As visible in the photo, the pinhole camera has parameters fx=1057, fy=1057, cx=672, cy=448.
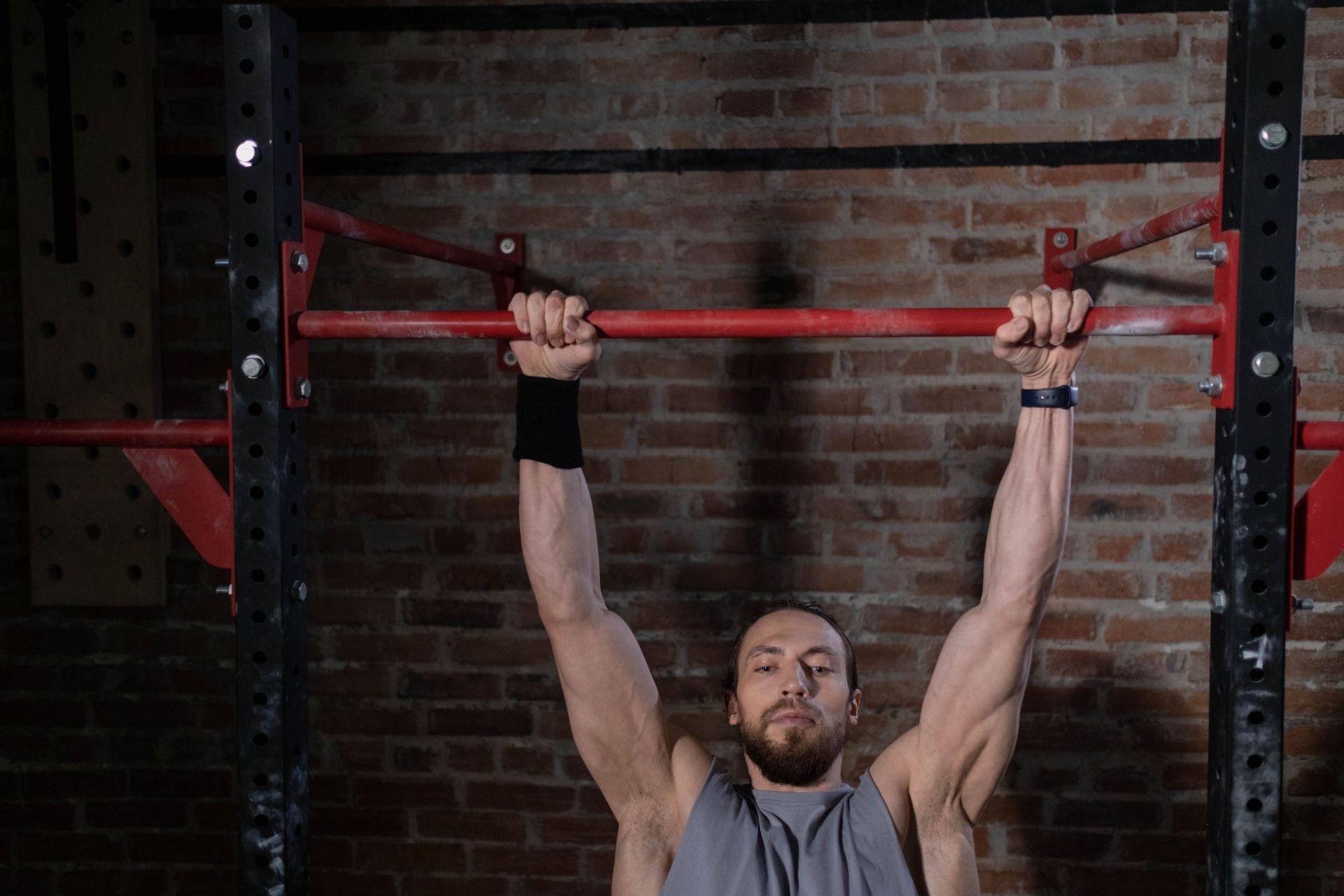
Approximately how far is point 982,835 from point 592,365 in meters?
1.49

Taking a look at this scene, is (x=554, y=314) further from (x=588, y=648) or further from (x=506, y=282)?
(x=506, y=282)

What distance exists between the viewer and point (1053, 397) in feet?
5.27

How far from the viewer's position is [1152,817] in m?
2.56

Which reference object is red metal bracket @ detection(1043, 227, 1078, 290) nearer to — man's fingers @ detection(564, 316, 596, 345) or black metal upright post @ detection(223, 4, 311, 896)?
man's fingers @ detection(564, 316, 596, 345)

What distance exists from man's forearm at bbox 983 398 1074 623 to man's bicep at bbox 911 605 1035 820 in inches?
2.0

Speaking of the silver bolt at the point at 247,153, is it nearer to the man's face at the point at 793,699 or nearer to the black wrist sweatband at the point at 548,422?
the black wrist sweatband at the point at 548,422

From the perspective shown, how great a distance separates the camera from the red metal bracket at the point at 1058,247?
2.41 meters

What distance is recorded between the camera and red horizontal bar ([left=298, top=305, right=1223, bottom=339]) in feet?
4.65

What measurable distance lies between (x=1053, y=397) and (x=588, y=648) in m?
0.88

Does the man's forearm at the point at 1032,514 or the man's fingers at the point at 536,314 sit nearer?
the man's fingers at the point at 536,314

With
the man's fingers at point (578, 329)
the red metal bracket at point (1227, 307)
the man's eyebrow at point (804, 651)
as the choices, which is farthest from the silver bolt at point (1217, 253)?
the man's eyebrow at point (804, 651)

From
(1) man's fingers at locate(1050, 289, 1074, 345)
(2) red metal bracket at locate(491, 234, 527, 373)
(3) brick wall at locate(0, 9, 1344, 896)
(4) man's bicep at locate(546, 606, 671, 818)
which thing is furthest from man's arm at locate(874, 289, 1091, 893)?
(2) red metal bracket at locate(491, 234, 527, 373)

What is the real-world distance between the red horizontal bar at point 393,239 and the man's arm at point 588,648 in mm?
339

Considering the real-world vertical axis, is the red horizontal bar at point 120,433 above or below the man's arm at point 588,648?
above
